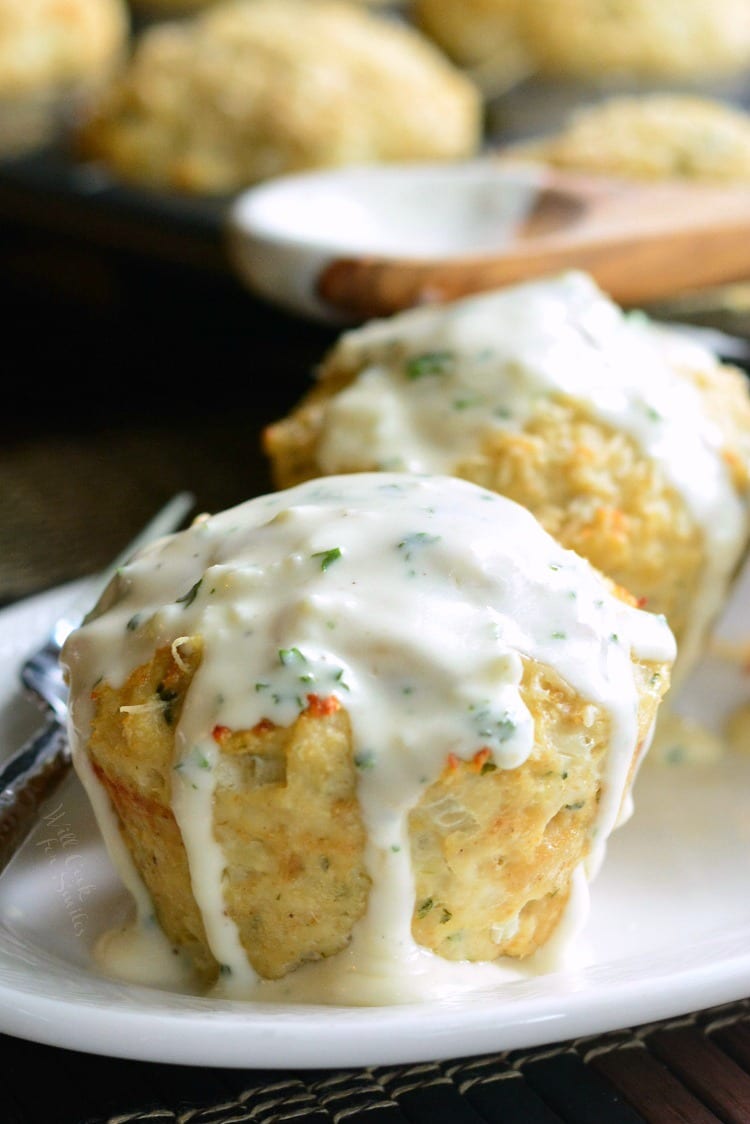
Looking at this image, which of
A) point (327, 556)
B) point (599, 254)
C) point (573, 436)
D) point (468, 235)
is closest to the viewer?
point (327, 556)

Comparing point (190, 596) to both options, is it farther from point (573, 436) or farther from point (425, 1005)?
point (573, 436)

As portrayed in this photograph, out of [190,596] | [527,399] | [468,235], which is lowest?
[468,235]

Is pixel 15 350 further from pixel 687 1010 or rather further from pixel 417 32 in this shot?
pixel 687 1010

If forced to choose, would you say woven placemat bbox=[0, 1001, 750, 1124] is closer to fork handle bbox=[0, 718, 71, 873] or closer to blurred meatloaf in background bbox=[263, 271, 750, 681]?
fork handle bbox=[0, 718, 71, 873]

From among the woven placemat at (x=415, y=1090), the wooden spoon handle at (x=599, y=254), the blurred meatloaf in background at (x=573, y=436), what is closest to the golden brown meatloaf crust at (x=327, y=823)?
the woven placemat at (x=415, y=1090)

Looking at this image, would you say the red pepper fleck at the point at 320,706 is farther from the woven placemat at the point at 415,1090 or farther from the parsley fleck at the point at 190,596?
the woven placemat at the point at 415,1090

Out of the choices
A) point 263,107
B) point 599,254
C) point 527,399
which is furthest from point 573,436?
point 263,107

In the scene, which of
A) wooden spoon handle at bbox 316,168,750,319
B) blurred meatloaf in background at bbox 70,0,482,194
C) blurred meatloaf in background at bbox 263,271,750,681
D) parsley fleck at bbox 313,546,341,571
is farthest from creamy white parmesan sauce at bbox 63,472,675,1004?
blurred meatloaf in background at bbox 70,0,482,194

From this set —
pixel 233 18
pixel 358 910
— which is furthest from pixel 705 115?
pixel 358 910
